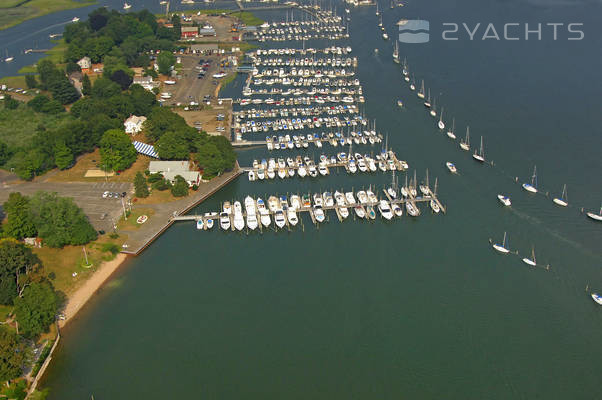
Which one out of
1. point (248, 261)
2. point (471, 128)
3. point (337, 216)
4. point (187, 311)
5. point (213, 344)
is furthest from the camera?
point (471, 128)

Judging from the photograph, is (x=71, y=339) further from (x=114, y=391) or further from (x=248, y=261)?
(x=248, y=261)

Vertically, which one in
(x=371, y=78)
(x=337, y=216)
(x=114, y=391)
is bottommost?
(x=114, y=391)

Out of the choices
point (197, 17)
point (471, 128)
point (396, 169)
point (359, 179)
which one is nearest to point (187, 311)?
point (359, 179)

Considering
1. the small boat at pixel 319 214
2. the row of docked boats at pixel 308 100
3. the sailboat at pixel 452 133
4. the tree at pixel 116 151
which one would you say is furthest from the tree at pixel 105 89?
the sailboat at pixel 452 133

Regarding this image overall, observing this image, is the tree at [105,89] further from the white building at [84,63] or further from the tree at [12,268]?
the tree at [12,268]

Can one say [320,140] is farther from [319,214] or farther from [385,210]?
[385,210]

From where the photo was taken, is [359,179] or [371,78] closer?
[359,179]
